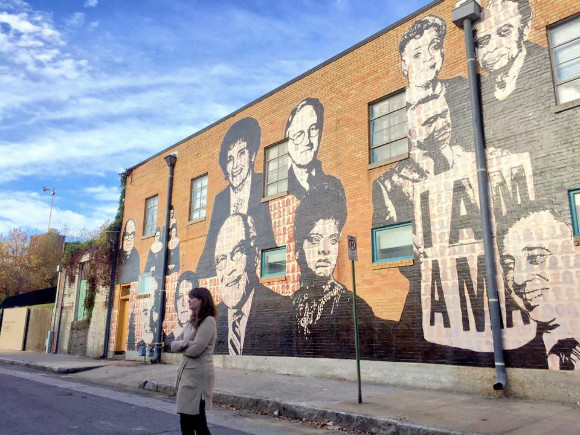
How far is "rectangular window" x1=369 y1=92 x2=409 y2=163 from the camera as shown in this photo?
11.0 meters

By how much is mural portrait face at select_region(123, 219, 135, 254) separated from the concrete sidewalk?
331 inches

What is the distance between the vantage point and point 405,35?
36.4ft

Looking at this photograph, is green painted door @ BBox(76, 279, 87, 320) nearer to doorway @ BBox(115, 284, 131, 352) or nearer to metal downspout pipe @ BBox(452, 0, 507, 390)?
doorway @ BBox(115, 284, 131, 352)

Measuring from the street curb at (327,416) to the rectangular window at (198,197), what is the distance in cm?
790

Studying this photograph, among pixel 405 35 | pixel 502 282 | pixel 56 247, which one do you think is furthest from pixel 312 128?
pixel 56 247

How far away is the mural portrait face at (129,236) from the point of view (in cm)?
1945

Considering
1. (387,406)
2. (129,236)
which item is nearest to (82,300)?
(129,236)

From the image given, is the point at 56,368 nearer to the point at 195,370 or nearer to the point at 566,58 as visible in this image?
the point at 195,370

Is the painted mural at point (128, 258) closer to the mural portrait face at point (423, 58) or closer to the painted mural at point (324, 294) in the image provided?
the painted mural at point (324, 294)

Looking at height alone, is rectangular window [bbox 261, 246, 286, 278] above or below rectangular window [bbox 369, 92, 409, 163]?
below

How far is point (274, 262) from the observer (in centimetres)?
1330

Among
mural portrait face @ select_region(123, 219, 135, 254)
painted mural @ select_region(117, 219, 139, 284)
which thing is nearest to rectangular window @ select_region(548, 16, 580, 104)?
painted mural @ select_region(117, 219, 139, 284)

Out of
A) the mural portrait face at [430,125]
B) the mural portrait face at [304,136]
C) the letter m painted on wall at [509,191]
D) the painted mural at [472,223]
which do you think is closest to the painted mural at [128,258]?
the mural portrait face at [304,136]

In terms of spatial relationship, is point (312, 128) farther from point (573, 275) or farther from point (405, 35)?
point (573, 275)
